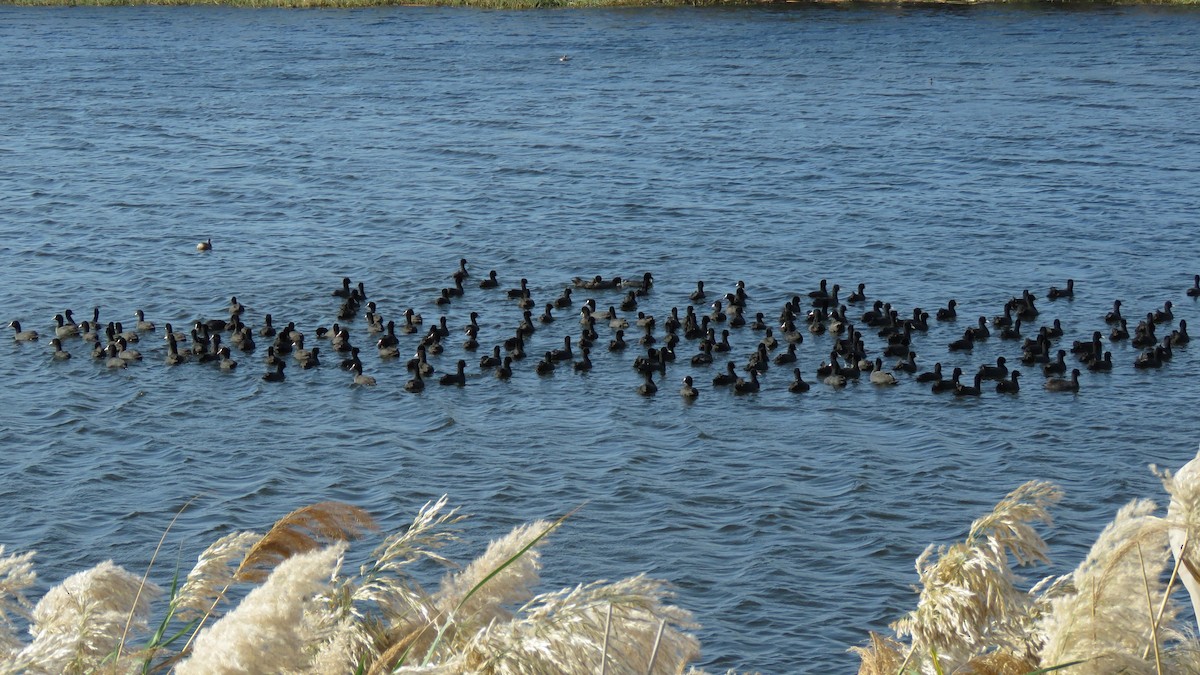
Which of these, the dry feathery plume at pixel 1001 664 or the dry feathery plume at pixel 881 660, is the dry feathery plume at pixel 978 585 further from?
the dry feathery plume at pixel 881 660

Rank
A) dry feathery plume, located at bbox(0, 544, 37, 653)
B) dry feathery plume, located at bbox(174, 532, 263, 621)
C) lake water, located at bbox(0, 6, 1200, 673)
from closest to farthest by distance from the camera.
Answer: dry feathery plume, located at bbox(0, 544, 37, 653) < dry feathery plume, located at bbox(174, 532, 263, 621) < lake water, located at bbox(0, 6, 1200, 673)

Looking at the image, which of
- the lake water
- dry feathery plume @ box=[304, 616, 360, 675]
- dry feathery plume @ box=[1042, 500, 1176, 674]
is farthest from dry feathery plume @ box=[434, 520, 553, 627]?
the lake water

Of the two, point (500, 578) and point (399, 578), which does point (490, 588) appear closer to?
point (500, 578)

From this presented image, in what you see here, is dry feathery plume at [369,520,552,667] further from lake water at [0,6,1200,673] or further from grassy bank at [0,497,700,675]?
lake water at [0,6,1200,673]

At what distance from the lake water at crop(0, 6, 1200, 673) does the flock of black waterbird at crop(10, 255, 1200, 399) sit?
30 cm

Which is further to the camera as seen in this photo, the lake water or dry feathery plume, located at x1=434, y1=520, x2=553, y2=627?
the lake water

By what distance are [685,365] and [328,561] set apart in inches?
844

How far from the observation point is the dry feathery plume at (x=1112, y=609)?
4711 millimetres

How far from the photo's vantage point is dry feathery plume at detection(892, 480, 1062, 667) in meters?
5.42

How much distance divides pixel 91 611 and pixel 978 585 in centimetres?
340

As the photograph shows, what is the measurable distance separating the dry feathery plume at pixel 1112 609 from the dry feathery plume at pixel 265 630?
249 cm

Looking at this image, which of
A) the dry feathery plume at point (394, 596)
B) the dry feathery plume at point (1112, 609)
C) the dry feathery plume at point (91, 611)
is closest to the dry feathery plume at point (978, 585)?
the dry feathery plume at point (1112, 609)

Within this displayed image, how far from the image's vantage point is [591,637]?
14.1 feet

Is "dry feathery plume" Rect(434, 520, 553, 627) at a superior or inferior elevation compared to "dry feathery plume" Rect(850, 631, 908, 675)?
superior
